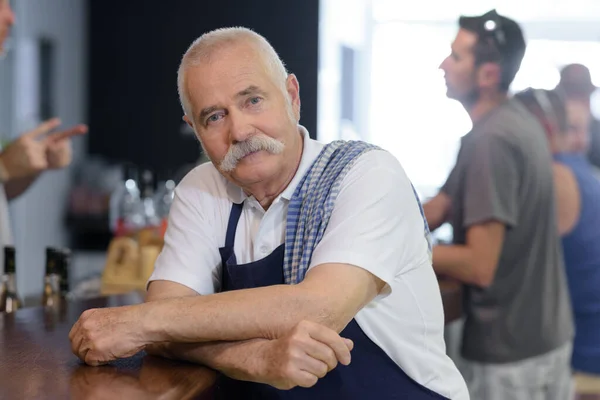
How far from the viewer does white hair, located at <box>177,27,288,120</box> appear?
5.16 feet

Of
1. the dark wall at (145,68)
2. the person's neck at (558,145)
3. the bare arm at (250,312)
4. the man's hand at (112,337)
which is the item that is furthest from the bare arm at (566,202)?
the dark wall at (145,68)

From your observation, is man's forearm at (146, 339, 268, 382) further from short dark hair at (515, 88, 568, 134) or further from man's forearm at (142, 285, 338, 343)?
short dark hair at (515, 88, 568, 134)

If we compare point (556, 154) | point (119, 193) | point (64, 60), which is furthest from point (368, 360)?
point (64, 60)

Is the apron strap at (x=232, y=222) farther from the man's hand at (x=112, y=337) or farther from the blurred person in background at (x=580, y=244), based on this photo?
the blurred person in background at (x=580, y=244)

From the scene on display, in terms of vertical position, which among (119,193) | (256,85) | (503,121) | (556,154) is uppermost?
(256,85)

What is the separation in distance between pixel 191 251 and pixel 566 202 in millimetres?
1942

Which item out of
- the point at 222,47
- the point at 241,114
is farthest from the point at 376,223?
the point at 222,47

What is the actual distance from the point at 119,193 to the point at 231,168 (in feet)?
12.4

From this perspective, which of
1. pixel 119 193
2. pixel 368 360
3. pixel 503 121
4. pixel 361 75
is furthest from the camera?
pixel 361 75

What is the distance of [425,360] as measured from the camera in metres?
1.53

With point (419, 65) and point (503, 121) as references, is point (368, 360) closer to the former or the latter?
point (503, 121)

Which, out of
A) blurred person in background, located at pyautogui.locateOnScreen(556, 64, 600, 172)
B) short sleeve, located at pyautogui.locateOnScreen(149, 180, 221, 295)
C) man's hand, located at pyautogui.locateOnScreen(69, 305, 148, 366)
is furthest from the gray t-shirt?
man's hand, located at pyautogui.locateOnScreen(69, 305, 148, 366)

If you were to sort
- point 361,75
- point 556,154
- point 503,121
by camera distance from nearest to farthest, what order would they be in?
point 503,121 < point 556,154 < point 361,75

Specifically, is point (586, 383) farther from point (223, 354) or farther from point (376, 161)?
point (223, 354)
